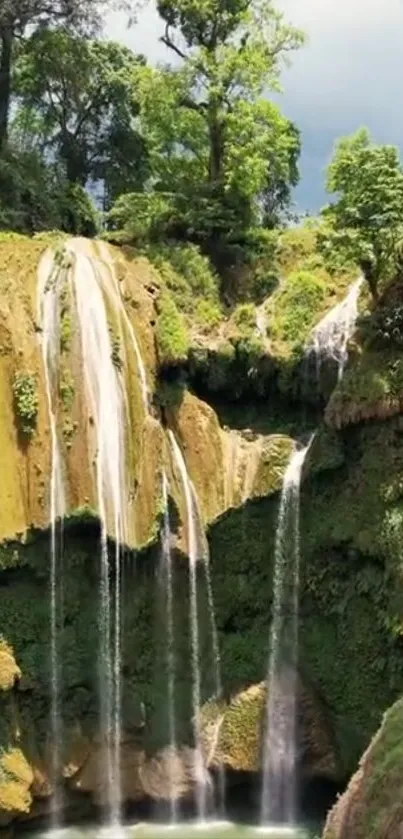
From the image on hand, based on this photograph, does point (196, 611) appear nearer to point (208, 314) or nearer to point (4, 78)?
point (208, 314)

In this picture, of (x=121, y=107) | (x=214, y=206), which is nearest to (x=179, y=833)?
(x=214, y=206)

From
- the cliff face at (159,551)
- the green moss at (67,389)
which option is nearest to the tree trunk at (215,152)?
the cliff face at (159,551)

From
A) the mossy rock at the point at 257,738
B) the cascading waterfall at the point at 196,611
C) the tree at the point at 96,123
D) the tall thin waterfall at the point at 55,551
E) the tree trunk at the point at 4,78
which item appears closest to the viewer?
the tall thin waterfall at the point at 55,551

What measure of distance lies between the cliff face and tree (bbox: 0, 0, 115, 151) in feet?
30.2

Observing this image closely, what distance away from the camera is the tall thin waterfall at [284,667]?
1703cm

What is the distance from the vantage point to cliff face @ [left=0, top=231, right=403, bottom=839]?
16.4 meters

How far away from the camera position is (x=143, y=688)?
17.3 metres

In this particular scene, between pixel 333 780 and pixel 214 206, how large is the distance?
12.1 meters

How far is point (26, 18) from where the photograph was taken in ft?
85.7

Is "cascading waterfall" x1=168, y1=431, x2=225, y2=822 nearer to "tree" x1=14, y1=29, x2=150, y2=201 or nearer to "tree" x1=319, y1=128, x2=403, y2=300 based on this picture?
"tree" x1=319, y1=128, x2=403, y2=300

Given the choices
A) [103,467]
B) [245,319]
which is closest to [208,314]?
[245,319]

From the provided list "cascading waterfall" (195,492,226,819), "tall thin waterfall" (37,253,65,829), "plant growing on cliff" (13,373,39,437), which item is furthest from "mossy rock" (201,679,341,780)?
"plant growing on cliff" (13,373,39,437)

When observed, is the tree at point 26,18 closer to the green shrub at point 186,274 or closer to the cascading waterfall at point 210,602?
the green shrub at point 186,274

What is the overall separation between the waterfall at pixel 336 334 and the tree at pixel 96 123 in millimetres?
13861
